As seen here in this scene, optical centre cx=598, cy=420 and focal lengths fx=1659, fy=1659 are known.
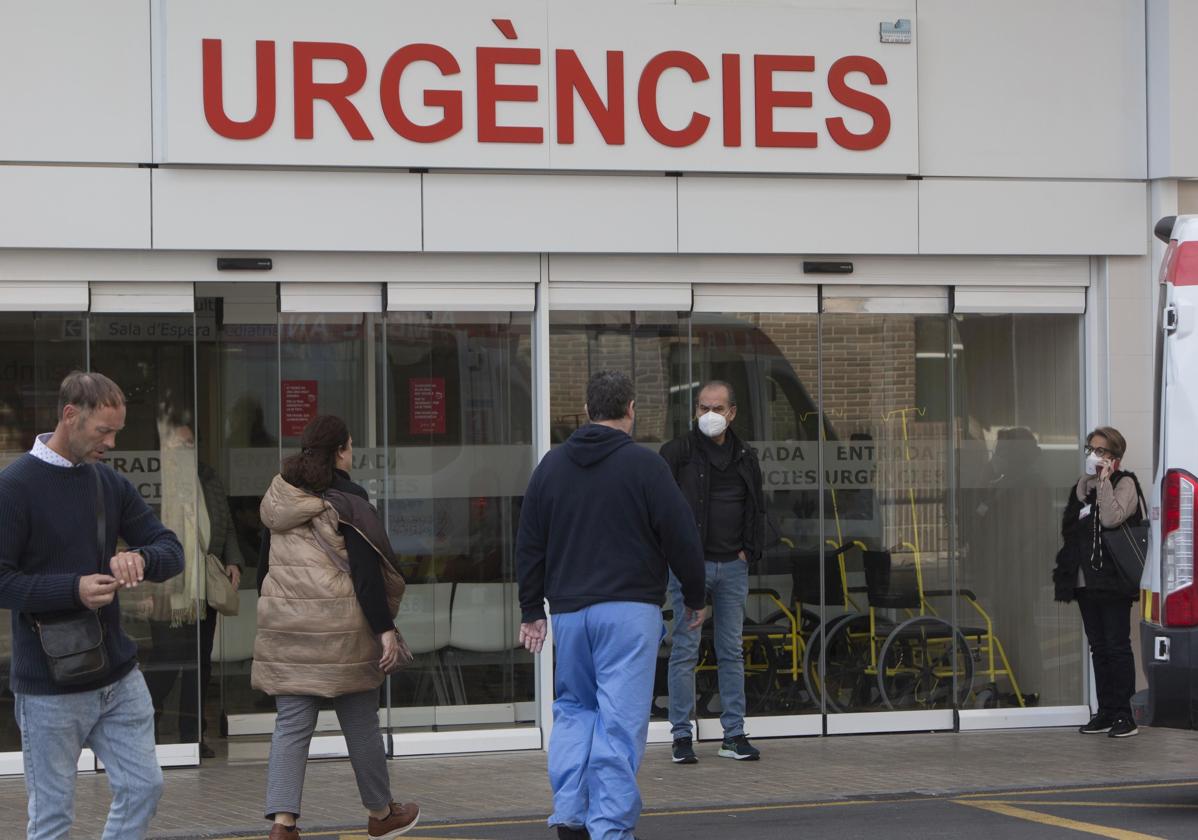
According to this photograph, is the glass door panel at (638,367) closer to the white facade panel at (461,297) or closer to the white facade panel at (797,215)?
the white facade panel at (461,297)

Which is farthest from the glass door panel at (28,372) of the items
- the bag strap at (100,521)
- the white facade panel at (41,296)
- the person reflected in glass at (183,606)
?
the bag strap at (100,521)

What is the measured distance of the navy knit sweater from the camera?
5.26 m

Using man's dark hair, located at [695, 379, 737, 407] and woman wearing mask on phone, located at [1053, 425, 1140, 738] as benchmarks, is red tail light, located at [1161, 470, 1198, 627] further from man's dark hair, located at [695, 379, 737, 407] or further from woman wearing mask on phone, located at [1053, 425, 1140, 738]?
man's dark hair, located at [695, 379, 737, 407]

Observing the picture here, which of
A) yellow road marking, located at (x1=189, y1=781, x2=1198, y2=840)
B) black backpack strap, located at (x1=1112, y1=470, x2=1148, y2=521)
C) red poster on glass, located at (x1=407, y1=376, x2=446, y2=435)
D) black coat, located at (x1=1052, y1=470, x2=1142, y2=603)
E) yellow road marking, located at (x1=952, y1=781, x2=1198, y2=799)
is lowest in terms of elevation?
yellow road marking, located at (x1=952, y1=781, x2=1198, y2=799)

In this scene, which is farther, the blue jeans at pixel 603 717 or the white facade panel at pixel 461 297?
the white facade panel at pixel 461 297

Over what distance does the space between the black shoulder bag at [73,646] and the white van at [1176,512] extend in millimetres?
4800

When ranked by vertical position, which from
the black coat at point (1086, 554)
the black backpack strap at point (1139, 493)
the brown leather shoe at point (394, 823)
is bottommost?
the brown leather shoe at point (394, 823)

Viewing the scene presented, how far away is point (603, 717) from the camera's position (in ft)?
22.0

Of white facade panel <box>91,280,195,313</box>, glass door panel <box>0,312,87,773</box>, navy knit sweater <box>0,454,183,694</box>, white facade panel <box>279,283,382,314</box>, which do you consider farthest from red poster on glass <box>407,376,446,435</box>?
navy knit sweater <box>0,454,183,694</box>

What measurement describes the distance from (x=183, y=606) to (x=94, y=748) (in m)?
4.64

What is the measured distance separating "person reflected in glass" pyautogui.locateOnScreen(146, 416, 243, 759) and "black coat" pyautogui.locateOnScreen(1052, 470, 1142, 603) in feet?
17.7

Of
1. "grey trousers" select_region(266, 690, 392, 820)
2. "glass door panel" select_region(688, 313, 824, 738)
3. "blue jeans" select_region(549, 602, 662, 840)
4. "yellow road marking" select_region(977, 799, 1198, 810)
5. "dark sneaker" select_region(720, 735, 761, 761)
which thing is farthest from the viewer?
"glass door panel" select_region(688, 313, 824, 738)

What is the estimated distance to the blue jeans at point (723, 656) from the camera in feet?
31.8

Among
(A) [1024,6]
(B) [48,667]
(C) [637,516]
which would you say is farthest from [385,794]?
(A) [1024,6]
